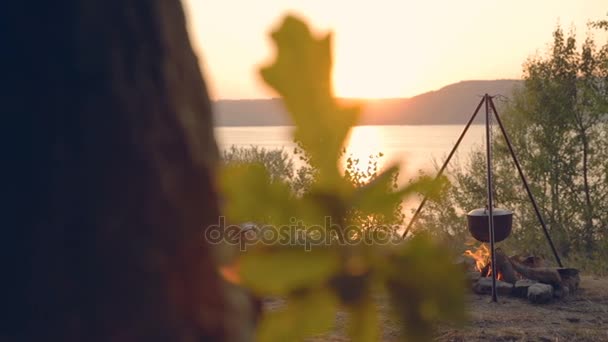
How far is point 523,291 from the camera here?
629 centimetres

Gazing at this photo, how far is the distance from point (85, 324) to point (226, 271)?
0.19 feet

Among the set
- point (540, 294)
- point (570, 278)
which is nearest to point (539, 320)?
point (540, 294)

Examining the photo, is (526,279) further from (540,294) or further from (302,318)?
(302,318)

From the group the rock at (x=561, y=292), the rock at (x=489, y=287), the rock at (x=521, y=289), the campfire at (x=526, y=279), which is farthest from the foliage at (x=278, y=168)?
the rock at (x=561, y=292)

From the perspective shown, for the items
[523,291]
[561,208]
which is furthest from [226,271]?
[561,208]

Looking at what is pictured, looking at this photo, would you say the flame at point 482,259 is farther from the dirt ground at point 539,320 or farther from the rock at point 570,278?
the rock at point 570,278

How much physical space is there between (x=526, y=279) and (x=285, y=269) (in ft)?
22.5

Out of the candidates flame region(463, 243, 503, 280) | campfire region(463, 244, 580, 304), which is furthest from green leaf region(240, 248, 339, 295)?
flame region(463, 243, 503, 280)

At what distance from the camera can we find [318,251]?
26 cm

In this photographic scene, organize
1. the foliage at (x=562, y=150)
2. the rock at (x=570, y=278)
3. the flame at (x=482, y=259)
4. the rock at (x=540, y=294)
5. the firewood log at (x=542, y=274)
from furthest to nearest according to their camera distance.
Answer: the foliage at (x=562, y=150), the flame at (x=482, y=259), the rock at (x=570, y=278), the firewood log at (x=542, y=274), the rock at (x=540, y=294)

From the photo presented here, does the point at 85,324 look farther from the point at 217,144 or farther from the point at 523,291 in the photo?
the point at 523,291

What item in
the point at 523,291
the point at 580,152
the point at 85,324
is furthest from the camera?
the point at 580,152

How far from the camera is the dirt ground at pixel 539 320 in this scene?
16.1 feet

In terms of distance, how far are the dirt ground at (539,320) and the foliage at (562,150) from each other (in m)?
8.71
